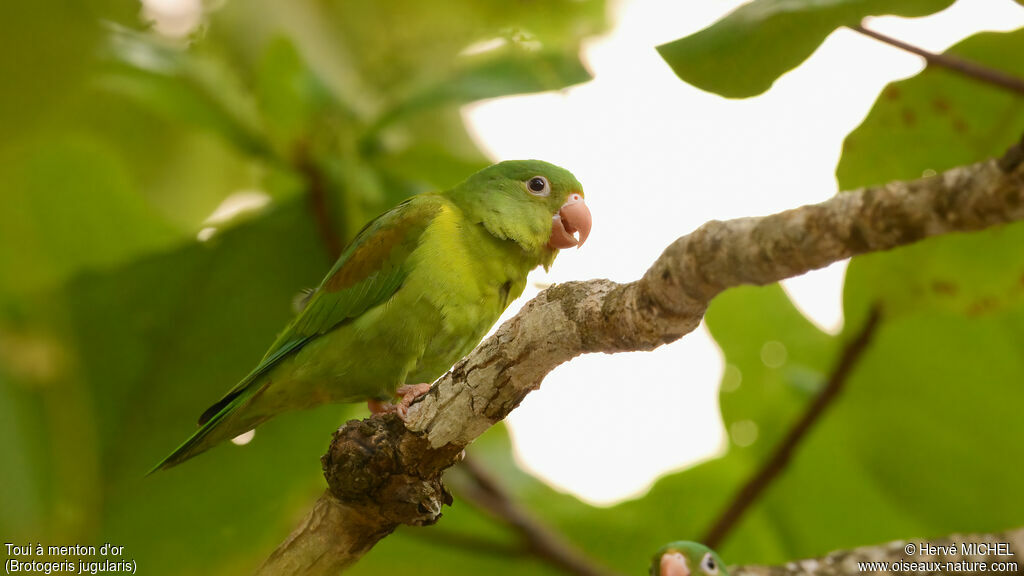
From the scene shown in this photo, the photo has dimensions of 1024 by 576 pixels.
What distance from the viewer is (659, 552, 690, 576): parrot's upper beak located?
1.85 metres

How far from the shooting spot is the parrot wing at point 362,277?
2746 millimetres

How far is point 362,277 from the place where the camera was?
2.79 meters

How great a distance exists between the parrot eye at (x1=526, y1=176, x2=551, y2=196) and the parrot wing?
1.21 ft

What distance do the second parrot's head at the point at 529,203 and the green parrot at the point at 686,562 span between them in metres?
1.26

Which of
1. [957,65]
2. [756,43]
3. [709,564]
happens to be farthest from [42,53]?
[709,564]

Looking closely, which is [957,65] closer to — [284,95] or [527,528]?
[284,95]

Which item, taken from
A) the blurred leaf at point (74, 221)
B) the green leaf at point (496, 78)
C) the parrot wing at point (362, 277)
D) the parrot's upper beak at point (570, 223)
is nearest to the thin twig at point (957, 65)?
the green leaf at point (496, 78)

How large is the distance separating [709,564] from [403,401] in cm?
87

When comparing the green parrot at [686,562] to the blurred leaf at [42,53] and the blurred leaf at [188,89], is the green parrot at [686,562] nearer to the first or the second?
the blurred leaf at [42,53]

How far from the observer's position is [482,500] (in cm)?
321

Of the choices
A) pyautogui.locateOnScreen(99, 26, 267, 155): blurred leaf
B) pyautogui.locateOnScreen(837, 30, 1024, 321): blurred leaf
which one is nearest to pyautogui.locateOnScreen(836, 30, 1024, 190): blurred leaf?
pyautogui.locateOnScreen(837, 30, 1024, 321): blurred leaf

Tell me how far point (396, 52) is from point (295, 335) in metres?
0.94

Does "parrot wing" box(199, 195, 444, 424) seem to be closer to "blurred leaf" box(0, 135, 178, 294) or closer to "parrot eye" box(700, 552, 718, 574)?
"blurred leaf" box(0, 135, 178, 294)

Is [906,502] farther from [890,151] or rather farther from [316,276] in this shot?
[316,276]
